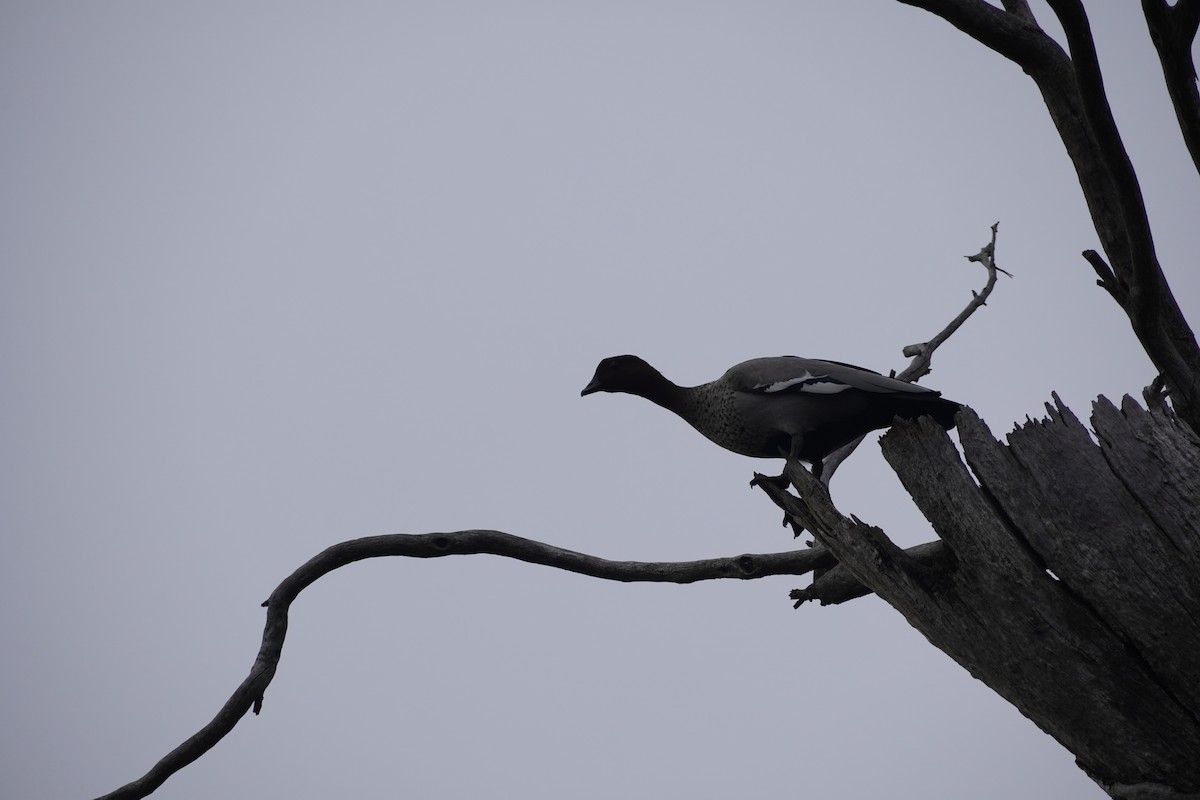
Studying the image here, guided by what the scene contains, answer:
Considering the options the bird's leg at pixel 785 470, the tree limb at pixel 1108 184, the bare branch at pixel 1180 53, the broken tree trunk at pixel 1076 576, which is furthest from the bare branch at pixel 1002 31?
the bird's leg at pixel 785 470

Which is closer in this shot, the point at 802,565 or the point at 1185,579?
the point at 1185,579

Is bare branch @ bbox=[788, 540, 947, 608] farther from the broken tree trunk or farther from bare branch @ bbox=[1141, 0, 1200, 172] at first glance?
bare branch @ bbox=[1141, 0, 1200, 172]

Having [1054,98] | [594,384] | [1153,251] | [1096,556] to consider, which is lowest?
[1096,556]

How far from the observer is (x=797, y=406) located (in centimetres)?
479

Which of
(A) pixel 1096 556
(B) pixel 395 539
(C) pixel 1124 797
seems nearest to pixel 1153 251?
Result: (A) pixel 1096 556

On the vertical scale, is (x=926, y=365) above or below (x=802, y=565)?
above

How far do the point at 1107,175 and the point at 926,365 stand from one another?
265cm

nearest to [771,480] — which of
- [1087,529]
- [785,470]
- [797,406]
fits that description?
[785,470]

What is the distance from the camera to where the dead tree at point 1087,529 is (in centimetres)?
297

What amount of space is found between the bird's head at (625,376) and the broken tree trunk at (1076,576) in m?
2.29

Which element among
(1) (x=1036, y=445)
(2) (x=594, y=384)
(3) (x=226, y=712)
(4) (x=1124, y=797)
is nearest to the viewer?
(4) (x=1124, y=797)

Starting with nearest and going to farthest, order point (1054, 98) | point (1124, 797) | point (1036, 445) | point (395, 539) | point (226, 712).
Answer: point (1124, 797)
point (1036, 445)
point (1054, 98)
point (226, 712)
point (395, 539)

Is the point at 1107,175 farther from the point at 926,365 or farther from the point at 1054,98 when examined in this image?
the point at 926,365

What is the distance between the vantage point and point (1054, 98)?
349cm
